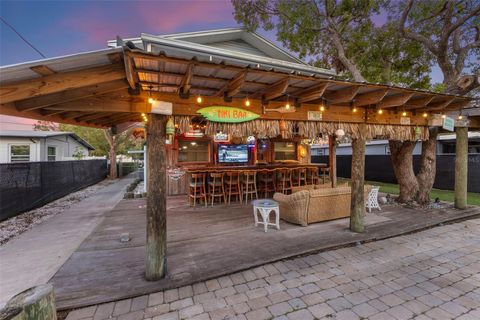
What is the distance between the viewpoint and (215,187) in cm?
739

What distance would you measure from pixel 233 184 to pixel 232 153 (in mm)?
2533

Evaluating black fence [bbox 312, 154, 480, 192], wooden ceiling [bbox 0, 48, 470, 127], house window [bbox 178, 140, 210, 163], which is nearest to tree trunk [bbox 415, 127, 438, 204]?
wooden ceiling [bbox 0, 48, 470, 127]

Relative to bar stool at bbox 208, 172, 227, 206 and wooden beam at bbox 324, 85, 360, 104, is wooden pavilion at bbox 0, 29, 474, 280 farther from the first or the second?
bar stool at bbox 208, 172, 227, 206

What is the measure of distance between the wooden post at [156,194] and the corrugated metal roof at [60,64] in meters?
0.89

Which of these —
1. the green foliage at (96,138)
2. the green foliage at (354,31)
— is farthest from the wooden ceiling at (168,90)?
the green foliage at (96,138)

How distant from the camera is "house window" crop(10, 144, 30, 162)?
1095 centimetres

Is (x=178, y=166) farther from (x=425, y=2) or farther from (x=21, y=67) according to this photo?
(x=425, y=2)

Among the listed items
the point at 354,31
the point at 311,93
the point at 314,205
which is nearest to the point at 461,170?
the point at 314,205

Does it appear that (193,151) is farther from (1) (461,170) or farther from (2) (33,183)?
(1) (461,170)

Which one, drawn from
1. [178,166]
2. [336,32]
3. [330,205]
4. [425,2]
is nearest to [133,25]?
[178,166]

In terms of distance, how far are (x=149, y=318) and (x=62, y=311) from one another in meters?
1.01

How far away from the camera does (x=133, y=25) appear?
9969 millimetres

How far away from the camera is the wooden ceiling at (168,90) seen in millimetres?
2416

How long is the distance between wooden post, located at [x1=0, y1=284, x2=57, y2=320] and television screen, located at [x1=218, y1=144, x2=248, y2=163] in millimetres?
8103
